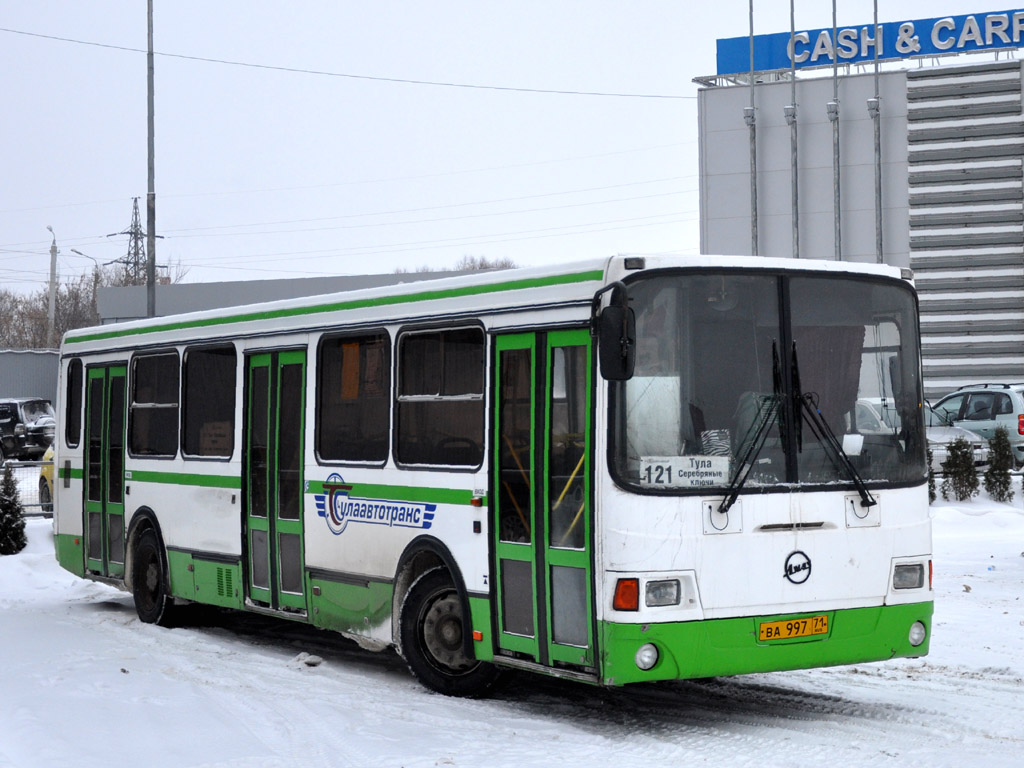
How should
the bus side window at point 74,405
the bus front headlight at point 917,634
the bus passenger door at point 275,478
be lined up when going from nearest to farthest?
1. the bus front headlight at point 917,634
2. the bus passenger door at point 275,478
3. the bus side window at point 74,405

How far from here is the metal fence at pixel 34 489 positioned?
2428 centimetres

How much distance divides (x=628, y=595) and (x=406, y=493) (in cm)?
251

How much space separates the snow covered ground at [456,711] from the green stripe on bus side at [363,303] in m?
2.57

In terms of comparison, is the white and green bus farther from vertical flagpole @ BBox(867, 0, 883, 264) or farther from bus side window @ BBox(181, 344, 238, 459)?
vertical flagpole @ BBox(867, 0, 883, 264)

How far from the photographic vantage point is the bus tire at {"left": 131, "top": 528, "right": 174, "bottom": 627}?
541 inches

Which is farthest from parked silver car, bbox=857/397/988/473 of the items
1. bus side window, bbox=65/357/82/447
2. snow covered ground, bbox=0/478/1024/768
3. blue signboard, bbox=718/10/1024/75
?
blue signboard, bbox=718/10/1024/75

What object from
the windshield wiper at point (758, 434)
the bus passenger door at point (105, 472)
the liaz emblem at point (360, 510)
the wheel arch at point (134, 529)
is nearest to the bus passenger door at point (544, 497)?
the windshield wiper at point (758, 434)

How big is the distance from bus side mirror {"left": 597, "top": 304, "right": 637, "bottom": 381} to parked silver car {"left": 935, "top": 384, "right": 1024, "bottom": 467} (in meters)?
22.5

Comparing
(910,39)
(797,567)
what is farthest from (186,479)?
(910,39)

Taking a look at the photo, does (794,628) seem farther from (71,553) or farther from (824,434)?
(71,553)

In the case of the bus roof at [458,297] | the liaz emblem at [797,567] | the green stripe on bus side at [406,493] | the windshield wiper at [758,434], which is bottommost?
the liaz emblem at [797,567]

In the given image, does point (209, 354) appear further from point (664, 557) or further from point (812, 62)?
point (812, 62)

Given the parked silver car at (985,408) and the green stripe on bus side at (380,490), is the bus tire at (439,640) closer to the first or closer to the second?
the green stripe on bus side at (380,490)

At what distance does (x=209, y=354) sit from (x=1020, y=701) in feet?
24.4
